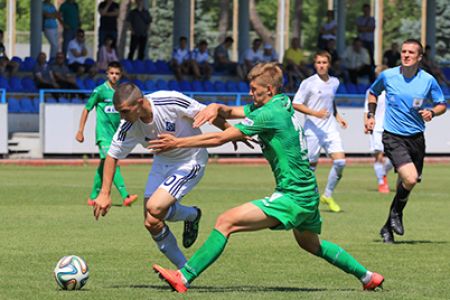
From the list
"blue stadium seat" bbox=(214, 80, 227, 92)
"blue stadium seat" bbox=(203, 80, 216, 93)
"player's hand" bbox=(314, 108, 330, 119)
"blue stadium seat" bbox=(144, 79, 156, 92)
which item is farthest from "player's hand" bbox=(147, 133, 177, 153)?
"blue stadium seat" bbox=(214, 80, 227, 92)

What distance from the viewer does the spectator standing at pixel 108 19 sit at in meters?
33.5

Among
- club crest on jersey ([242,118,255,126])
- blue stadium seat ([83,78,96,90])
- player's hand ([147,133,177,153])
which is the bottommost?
blue stadium seat ([83,78,96,90])

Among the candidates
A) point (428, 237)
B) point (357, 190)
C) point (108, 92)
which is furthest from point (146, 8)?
point (428, 237)

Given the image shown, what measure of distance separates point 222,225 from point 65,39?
25543 millimetres

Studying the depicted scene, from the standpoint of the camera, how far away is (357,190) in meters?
22.6

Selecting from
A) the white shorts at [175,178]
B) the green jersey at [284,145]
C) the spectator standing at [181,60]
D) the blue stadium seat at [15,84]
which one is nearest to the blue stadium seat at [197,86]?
the spectator standing at [181,60]

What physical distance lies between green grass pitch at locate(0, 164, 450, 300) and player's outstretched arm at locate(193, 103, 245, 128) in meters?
1.33

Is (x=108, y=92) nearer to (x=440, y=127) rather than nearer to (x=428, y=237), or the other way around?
(x=428, y=237)

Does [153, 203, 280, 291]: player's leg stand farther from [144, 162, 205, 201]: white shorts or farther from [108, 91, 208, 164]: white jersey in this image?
[108, 91, 208, 164]: white jersey

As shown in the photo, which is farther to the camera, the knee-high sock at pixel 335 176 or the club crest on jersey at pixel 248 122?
the knee-high sock at pixel 335 176

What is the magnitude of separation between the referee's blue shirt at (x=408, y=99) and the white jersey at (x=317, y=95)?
4.47 meters

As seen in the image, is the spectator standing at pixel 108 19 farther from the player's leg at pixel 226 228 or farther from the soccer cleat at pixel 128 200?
the player's leg at pixel 226 228

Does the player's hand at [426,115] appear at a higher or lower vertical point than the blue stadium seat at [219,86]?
higher

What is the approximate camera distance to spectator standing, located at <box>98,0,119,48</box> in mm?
33500
